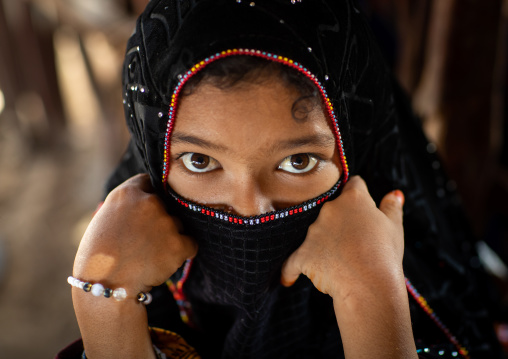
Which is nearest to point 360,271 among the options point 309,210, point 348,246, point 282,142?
point 348,246

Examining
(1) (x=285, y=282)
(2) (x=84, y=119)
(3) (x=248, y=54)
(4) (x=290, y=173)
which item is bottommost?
(1) (x=285, y=282)

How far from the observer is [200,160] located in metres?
0.81

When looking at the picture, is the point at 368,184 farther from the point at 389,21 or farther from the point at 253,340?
the point at 389,21

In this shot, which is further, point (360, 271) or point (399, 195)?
point (399, 195)

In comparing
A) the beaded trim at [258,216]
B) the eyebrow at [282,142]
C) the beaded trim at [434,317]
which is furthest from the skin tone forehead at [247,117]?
the beaded trim at [434,317]

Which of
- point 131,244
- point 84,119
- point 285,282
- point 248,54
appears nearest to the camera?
point 248,54

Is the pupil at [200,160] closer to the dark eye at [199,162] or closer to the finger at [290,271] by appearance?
the dark eye at [199,162]

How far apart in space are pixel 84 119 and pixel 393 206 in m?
3.34

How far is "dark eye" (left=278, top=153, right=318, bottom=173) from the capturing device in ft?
Result: 2.68

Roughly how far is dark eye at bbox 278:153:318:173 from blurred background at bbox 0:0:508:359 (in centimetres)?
64

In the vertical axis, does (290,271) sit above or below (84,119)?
below

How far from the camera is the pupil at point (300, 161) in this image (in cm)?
82

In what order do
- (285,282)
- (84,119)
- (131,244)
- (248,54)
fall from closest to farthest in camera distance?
(248,54) → (131,244) → (285,282) → (84,119)

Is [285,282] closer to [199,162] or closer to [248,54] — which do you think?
[199,162]
